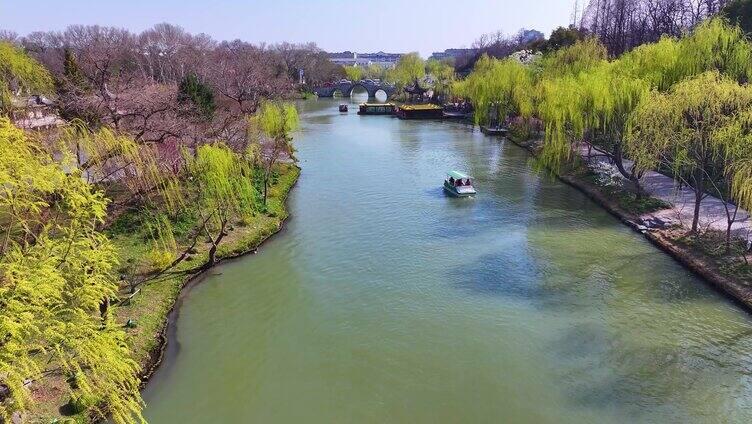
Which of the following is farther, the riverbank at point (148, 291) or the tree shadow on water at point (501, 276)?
the tree shadow on water at point (501, 276)

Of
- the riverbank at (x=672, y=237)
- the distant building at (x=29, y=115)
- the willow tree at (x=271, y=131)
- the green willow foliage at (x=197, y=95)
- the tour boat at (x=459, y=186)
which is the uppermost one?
the green willow foliage at (x=197, y=95)

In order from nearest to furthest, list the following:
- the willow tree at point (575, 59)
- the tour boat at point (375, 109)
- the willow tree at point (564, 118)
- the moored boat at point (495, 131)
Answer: the willow tree at point (564, 118) → the willow tree at point (575, 59) → the moored boat at point (495, 131) → the tour boat at point (375, 109)

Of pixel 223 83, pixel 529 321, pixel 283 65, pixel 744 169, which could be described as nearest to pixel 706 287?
pixel 744 169

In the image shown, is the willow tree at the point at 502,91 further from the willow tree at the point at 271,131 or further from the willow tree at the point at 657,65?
the willow tree at the point at 271,131

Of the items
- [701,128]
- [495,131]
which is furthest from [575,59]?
[701,128]

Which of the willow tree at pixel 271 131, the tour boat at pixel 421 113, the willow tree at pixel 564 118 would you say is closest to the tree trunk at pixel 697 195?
the willow tree at pixel 564 118

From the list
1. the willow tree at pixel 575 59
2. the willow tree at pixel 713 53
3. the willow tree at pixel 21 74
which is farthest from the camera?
the willow tree at pixel 575 59
